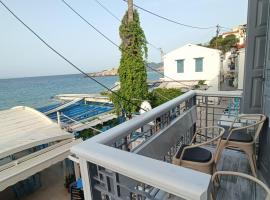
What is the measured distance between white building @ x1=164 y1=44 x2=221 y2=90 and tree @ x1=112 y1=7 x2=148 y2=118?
8109 millimetres

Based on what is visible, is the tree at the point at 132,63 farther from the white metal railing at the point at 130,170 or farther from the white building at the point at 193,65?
the white building at the point at 193,65

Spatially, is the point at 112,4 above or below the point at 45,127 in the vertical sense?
above

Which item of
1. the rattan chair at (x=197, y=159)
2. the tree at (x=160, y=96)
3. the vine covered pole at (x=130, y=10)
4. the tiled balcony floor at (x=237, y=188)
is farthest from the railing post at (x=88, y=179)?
the tree at (x=160, y=96)

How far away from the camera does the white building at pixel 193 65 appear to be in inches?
629

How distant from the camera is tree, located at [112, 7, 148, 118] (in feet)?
29.3

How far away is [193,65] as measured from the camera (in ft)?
55.4

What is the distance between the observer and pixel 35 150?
20.5ft

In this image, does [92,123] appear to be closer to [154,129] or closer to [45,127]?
[45,127]

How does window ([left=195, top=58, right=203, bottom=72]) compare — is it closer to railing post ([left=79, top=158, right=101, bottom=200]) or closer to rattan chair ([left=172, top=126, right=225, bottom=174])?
rattan chair ([left=172, top=126, right=225, bottom=174])

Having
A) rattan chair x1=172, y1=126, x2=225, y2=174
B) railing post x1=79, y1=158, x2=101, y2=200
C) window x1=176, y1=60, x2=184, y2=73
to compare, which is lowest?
rattan chair x1=172, y1=126, x2=225, y2=174

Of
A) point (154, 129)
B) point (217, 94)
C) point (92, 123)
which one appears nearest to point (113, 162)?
point (154, 129)

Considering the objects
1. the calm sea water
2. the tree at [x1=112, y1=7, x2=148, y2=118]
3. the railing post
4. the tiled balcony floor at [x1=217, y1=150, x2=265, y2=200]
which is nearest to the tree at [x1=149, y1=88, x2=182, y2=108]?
the tree at [x1=112, y1=7, x2=148, y2=118]

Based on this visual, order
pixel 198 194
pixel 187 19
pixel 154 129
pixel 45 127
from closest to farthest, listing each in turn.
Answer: pixel 198 194 → pixel 154 129 → pixel 45 127 → pixel 187 19

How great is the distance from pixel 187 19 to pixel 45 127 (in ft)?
42.2
